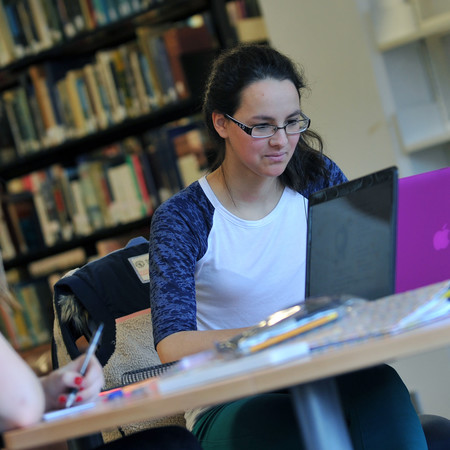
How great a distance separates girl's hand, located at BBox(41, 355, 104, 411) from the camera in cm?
110

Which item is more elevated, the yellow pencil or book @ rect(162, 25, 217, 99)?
book @ rect(162, 25, 217, 99)

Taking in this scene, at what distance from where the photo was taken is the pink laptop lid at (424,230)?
1.57m

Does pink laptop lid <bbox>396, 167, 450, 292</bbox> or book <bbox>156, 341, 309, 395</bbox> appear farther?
pink laptop lid <bbox>396, 167, 450, 292</bbox>

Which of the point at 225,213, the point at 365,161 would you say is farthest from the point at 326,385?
the point at 365,161

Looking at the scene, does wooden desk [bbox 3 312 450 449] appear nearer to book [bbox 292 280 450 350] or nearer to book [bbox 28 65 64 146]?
book [bbox 292 280 450 350]

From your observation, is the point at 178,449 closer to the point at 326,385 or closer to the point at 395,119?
the point at 326,385

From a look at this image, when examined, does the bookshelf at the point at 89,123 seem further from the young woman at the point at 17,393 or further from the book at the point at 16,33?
the young woman at the point at 17,393

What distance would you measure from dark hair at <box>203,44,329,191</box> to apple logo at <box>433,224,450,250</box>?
0.45m

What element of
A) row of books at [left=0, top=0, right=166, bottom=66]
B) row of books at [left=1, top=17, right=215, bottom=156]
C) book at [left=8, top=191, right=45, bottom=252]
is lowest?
book at [left=8, top=191, right=45, bottom=252]

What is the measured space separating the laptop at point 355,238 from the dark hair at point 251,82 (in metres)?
0.60

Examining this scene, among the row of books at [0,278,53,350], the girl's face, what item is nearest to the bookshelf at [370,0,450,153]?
the girl's face

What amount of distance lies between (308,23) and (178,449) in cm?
205

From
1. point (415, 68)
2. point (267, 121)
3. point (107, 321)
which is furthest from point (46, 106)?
point (267, 121)

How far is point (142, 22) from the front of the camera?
3.46 meters
